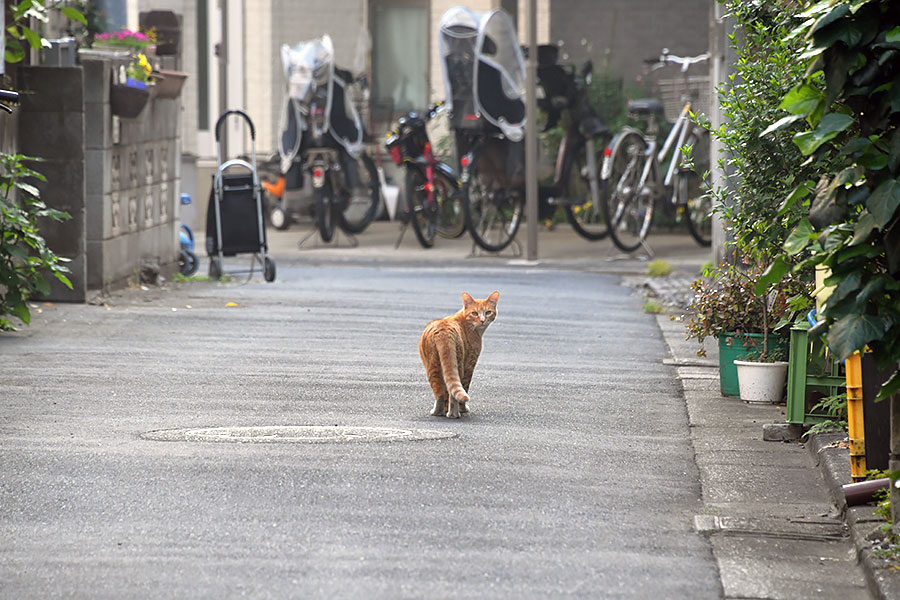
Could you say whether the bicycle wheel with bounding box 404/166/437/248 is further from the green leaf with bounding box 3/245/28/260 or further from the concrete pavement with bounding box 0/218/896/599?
the green leaf with bounding box 3/245/28/260

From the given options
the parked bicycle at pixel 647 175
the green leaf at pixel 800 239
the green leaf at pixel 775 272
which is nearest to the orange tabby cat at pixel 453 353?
the green leaf at pixel 775 272

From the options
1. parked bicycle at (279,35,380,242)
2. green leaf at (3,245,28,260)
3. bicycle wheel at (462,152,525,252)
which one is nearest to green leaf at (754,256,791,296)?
green leaf at (3,245,28,260)

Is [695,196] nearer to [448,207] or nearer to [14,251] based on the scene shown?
[448,207]

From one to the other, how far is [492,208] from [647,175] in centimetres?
210

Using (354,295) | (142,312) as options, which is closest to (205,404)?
(142,312)

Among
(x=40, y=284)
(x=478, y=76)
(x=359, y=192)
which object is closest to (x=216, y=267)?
(x=40, y=284)

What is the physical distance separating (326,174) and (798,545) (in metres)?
15.0

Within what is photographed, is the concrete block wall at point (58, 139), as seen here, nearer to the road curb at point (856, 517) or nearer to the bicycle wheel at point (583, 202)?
the road curb at point (856, 517)

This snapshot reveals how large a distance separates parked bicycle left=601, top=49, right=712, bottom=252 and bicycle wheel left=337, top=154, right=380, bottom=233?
11.3 ft

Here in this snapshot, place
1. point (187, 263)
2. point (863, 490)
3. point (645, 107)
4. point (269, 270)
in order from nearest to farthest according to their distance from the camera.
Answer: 1. point (863, 490)
2. point (269, 270)
3. point (187, 263)
4. point (645, 107)

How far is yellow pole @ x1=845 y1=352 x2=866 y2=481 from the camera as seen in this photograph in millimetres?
5688

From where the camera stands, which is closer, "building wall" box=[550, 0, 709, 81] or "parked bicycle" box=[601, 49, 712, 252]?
"parked bicycle" box=[601, 49, 712, 252]

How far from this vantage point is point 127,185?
13578 millimetres

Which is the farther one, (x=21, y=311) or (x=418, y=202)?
(x=418, y=202)
